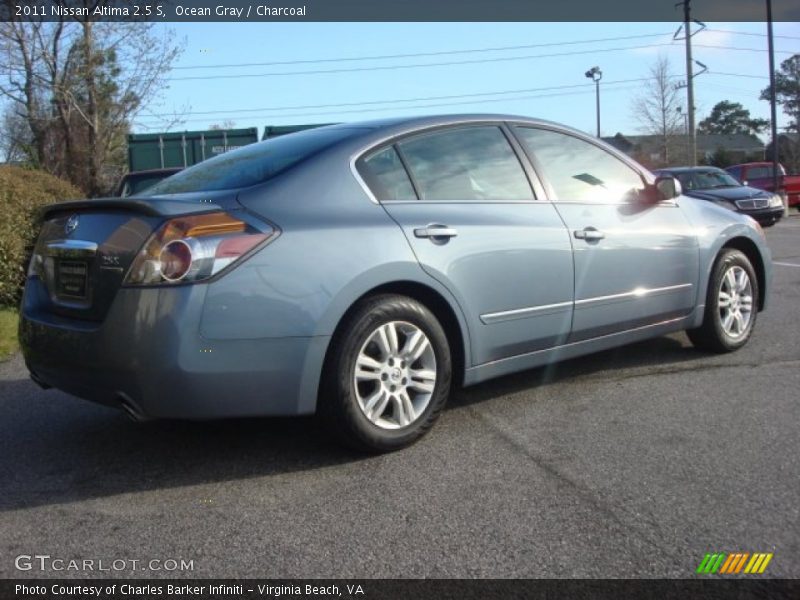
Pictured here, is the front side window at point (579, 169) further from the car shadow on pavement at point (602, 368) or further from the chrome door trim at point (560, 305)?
the car shadow on pavement at point (602, 368)

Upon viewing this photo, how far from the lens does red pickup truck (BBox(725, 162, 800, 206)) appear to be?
78.8 feet

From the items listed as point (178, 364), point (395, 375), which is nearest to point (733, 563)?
point (395, 375)

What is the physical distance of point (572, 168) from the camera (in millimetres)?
4578

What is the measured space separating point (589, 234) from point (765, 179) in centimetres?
2293

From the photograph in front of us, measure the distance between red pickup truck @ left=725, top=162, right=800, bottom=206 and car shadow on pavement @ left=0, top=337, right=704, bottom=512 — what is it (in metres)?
22.2

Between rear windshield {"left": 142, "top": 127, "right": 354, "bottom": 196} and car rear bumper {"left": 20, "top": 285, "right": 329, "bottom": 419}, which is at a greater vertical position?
rear windshield {"left": 142, "top": 127, "right": 354, "bottom": 196}

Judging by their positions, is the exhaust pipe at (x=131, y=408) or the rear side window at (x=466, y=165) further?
the rear side window at (x=466, y=165)

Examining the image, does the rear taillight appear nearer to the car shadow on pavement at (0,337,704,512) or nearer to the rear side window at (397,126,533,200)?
the car shadow on pavement at (0,337,704,512)

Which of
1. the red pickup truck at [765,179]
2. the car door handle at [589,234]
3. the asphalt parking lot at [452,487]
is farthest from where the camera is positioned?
the red pickup truck at [765,179]

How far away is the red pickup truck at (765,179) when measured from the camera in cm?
2403

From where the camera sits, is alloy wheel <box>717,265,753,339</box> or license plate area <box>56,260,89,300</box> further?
alloy wheel <box>717,265,753,339</box>

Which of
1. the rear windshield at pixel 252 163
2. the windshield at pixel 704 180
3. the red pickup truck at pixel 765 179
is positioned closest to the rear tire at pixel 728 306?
the rear windshield at pixel 252 163

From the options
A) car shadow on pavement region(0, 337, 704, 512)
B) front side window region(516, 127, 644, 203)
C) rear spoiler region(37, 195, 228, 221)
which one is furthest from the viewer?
front side window region(516, 127, 644, 203)

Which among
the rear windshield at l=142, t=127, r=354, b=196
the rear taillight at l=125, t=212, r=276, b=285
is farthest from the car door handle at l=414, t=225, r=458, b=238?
the rear taillight at l=125, t=212, r=276, b=285
